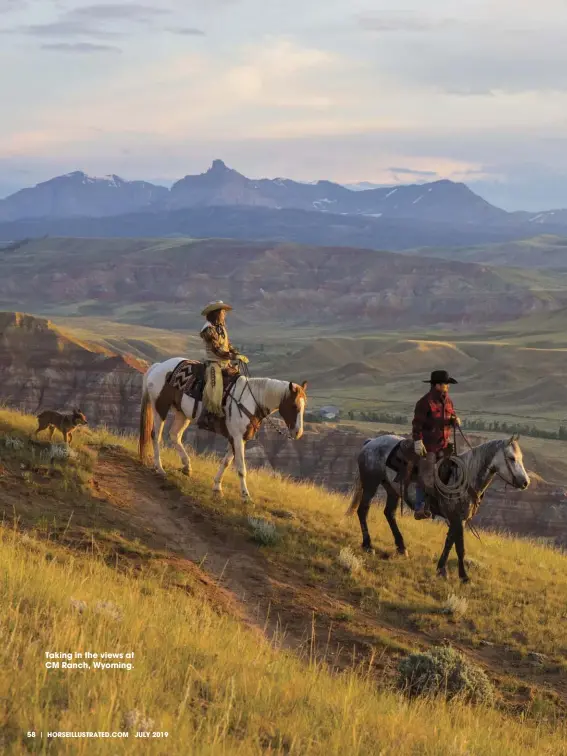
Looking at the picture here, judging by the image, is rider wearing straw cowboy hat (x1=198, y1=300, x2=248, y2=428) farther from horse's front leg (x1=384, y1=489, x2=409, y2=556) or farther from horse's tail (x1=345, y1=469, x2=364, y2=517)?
horse's front leg (x1=384, y1=489, x2=409, y2=556)

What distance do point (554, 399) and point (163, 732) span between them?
10801cm

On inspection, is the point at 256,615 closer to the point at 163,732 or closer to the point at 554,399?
the point at 163,732

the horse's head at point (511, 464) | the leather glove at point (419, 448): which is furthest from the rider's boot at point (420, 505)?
the horse's head at point (511, 464)

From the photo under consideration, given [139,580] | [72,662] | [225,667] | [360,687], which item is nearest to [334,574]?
[139,580]

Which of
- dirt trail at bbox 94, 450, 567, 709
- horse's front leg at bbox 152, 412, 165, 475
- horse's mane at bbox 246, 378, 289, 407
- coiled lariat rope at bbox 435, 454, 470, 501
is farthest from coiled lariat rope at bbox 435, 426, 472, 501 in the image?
horse's front leg at bbox 152, 412, 165, 475

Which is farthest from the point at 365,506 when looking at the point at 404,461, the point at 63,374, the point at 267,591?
the point at 63,374

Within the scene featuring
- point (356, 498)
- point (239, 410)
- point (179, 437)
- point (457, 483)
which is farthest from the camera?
point (179, 437)

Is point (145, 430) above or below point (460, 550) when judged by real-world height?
above

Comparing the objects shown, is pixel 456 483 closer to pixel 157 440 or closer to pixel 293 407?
pixel 293 407

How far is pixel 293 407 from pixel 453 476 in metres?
3.07

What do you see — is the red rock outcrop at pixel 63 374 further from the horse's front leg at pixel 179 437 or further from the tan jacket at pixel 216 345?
the tan jacket at pixel 216 345

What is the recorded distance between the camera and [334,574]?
14.4 m

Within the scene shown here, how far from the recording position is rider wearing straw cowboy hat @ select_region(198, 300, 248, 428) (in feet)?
53.6

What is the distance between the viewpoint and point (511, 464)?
14.9 meters
